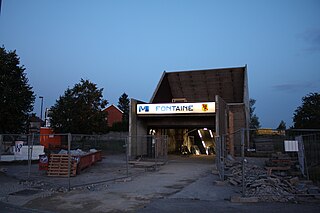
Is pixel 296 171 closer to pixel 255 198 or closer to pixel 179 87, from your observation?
pixel 255 198

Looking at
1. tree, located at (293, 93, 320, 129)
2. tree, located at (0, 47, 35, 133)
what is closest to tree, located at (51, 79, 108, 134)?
tree, located at (0, 47, 35, 133)

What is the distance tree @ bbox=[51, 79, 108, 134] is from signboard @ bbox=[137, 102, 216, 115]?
34.4 feet

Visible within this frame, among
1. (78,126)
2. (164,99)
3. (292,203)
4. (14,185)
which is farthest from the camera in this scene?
(164,99)

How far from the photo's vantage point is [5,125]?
25375mm

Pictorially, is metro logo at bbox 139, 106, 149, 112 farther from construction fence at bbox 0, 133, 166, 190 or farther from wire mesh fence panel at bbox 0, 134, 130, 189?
wire mesh fence panel at bbox 0, 134, 130, 189

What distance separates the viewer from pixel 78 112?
35.8 m

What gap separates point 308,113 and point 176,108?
32942 millimetres

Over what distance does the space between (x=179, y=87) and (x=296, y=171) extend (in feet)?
101

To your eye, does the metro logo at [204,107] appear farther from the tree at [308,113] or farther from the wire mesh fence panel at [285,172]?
the tree at [308,113]

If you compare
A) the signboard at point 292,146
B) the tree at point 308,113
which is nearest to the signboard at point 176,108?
the signboard at point 292,146

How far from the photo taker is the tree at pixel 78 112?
117ft

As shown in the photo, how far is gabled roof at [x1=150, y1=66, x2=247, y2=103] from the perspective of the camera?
140ft

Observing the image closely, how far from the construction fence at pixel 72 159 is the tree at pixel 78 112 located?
5847 mm

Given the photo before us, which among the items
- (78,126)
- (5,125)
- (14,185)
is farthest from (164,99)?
(14,185)
